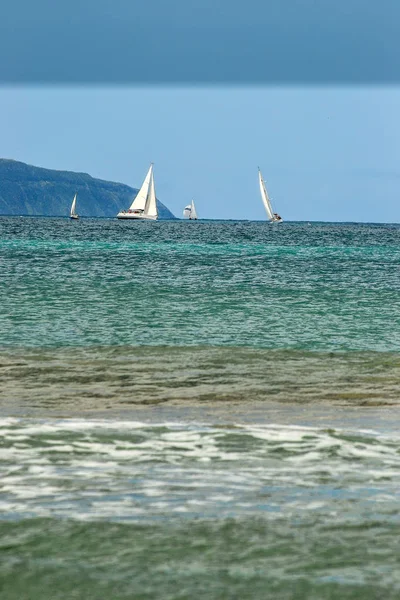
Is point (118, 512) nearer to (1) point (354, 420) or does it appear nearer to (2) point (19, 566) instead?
(2) point (19, 566)

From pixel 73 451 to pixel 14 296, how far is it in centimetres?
1604

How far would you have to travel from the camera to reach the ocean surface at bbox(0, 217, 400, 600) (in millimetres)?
4645

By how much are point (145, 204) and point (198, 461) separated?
129m

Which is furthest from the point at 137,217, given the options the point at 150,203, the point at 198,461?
the point at 198,461

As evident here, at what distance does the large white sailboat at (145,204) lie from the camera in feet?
418

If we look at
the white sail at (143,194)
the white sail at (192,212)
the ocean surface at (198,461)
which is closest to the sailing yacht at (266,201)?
the white sail at (143,194)

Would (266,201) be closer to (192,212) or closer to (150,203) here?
(150,203)

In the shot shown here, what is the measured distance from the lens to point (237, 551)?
4906 mm

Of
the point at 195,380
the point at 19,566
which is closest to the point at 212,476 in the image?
the point at 19,566

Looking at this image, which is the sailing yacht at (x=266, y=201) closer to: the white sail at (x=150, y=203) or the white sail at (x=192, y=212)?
the white sail at (x=150, y=203)

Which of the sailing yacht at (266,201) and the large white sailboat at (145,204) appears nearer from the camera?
the sailing yacht at (266,201)

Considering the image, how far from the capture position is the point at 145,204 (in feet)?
443

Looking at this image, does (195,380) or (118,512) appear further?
(195,380)

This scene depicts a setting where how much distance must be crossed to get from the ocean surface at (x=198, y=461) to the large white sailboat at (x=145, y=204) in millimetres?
110432
